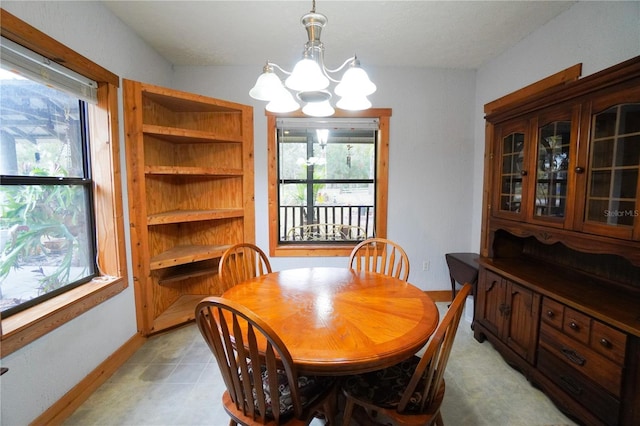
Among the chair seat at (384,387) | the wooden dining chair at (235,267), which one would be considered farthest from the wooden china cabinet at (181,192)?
the chair seat at (384,387)

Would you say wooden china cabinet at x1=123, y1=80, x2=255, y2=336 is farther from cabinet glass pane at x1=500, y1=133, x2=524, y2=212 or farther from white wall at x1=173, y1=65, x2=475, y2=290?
cabinet glass pane at x1=500, y1=133, x2=524, y2=212

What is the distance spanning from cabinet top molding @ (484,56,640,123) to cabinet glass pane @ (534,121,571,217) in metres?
0.16

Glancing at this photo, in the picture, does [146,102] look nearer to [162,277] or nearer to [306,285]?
[162,277]

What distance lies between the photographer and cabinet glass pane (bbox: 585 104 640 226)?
51.3 inches

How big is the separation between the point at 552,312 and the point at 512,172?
1.01m

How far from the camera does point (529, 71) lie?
230cm

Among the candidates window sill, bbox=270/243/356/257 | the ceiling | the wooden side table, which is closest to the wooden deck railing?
window sill, bbox=270/243/356/257

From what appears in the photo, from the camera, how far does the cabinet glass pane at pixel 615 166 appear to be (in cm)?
130

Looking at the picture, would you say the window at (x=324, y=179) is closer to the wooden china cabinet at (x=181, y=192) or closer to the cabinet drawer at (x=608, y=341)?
the wooden china cabinet at (x=181, y=192)

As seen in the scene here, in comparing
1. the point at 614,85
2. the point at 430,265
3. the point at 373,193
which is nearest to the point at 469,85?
the point at 373,193

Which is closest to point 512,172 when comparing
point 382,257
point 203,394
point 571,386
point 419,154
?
point 419,154

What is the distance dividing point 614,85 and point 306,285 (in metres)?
1.95

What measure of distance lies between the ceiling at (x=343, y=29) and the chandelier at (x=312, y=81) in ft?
2.73

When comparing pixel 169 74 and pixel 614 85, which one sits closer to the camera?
pixel 614 85
